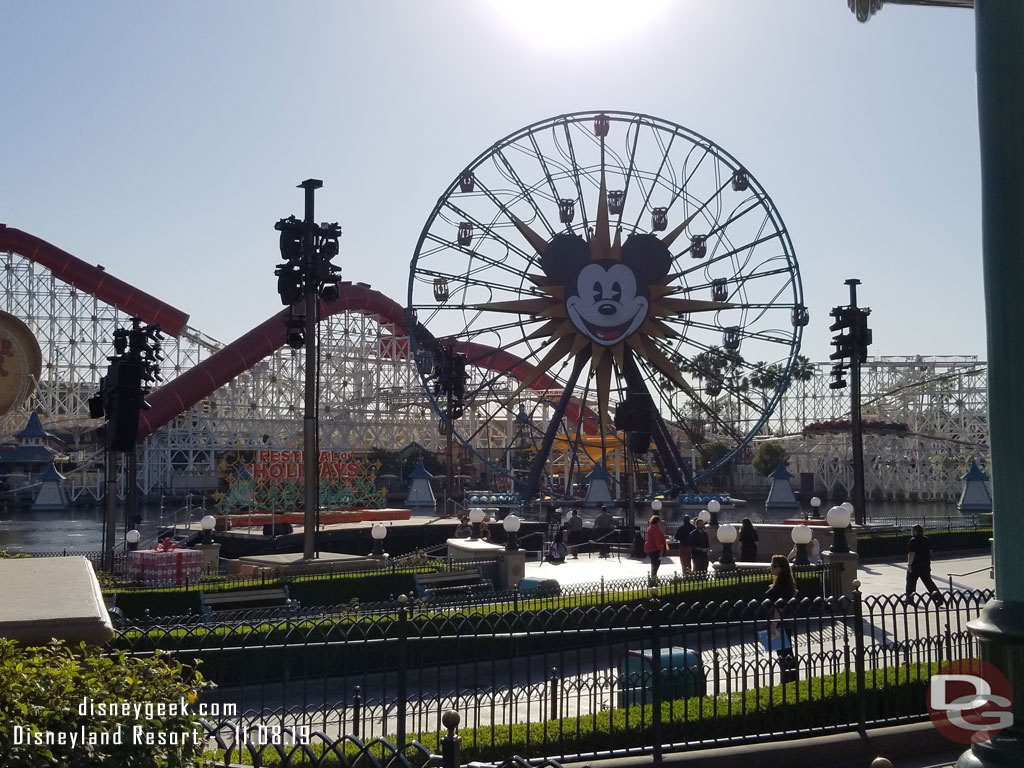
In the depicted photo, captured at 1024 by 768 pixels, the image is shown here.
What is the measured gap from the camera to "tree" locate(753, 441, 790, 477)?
94625 millimetres

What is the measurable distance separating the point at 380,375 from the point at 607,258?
34.9 metres

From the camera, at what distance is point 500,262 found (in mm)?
38031

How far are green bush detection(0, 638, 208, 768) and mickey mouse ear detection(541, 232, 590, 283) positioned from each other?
33.6 meters

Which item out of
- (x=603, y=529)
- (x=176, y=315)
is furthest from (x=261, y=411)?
(x=603, y=529)

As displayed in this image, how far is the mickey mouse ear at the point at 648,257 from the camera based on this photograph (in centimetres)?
3784

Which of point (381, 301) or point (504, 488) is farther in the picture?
point (504, 488)

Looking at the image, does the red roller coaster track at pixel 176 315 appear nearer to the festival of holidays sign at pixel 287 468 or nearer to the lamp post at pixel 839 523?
the festival of holidays sign at pixel 287 468

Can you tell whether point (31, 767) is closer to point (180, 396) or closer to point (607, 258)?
point (607, 258)

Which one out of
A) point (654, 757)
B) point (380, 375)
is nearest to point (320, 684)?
point (654, 757)

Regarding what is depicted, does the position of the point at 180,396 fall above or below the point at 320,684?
above

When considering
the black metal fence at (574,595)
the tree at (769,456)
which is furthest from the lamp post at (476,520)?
the tree at (769,456)

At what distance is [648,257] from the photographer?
37.9 meters

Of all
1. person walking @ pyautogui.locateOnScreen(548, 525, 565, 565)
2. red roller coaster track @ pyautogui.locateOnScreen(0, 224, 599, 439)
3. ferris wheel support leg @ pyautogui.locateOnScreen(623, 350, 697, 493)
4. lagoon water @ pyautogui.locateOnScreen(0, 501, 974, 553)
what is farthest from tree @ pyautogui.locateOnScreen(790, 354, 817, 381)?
person walking @ pyautogui.locateOnScreen(548, 525, 565, 565)

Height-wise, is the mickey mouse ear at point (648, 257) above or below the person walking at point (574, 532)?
above
